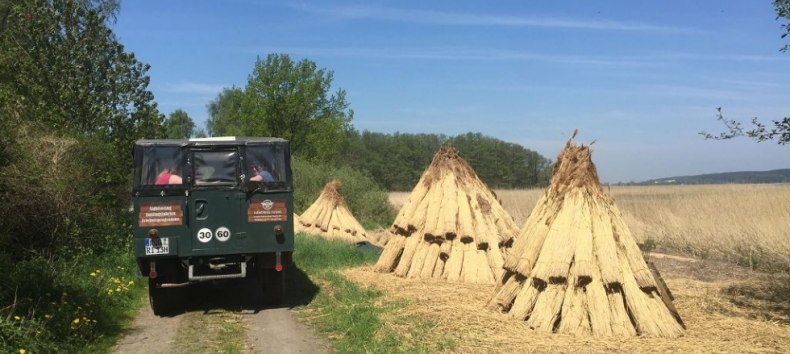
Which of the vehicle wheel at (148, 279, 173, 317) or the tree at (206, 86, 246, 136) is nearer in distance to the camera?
the vehicle wheel at (148, 279, 173, 317)

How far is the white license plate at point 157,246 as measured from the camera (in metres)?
9.94

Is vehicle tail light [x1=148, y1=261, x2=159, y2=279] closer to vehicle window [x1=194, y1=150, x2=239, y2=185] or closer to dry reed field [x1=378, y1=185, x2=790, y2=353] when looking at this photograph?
vehicle window [x1=194, y1=150, x2=239, y2=185]

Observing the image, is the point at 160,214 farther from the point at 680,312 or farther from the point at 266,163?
the point at 680,312

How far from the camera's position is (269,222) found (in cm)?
1038

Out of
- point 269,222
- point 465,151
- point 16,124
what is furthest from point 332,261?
point 465,151

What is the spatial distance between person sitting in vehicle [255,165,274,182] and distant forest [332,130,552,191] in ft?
147

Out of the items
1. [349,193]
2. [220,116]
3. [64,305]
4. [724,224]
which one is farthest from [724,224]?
[220,116]

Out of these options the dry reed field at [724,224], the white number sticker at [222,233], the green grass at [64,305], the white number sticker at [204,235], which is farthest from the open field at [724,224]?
the green grass at [64,305]

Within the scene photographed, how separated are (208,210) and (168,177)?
814mm

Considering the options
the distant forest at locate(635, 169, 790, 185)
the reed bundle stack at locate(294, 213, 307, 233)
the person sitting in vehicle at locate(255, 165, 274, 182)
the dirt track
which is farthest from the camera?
the distant forest at locate(635, 169, 790, 185)

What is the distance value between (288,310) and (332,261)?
5.00 m

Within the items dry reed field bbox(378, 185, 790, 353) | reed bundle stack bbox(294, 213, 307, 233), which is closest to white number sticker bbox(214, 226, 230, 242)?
dry reed field bbox(378, 185, 790, 353)

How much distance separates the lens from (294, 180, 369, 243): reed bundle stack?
70.0ft

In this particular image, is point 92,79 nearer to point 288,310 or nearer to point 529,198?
point 288,310
